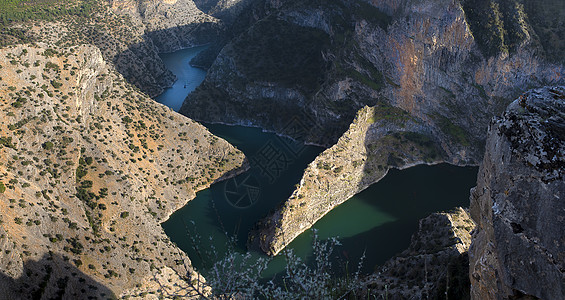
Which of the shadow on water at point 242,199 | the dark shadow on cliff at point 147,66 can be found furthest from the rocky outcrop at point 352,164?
the dark shadow on cliff at point 147,66

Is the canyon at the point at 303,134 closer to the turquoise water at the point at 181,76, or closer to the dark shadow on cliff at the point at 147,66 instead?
the dark shadow on cliff at the point at 147,66

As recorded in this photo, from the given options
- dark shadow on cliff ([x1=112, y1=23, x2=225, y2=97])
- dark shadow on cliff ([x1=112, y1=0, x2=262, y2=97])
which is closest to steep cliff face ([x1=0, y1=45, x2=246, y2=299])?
dark shadow on cliff ([x1=112, y1=23, x2=225, y2=97])

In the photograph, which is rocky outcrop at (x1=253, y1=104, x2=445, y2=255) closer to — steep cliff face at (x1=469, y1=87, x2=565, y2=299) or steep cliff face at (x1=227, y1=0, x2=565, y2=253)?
steep cliff face at (x1=227, y1=0, x2=565, y2=253)

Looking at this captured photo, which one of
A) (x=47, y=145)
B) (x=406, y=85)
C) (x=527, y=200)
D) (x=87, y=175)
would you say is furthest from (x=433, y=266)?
(x=406, y=85)

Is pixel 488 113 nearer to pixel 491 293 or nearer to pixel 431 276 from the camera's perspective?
pixel 431 276

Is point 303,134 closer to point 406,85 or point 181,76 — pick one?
point 406,85

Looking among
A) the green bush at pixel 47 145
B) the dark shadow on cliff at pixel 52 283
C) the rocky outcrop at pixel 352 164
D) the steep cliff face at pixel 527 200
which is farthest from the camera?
the rocky outcrop at pixel 352 164
